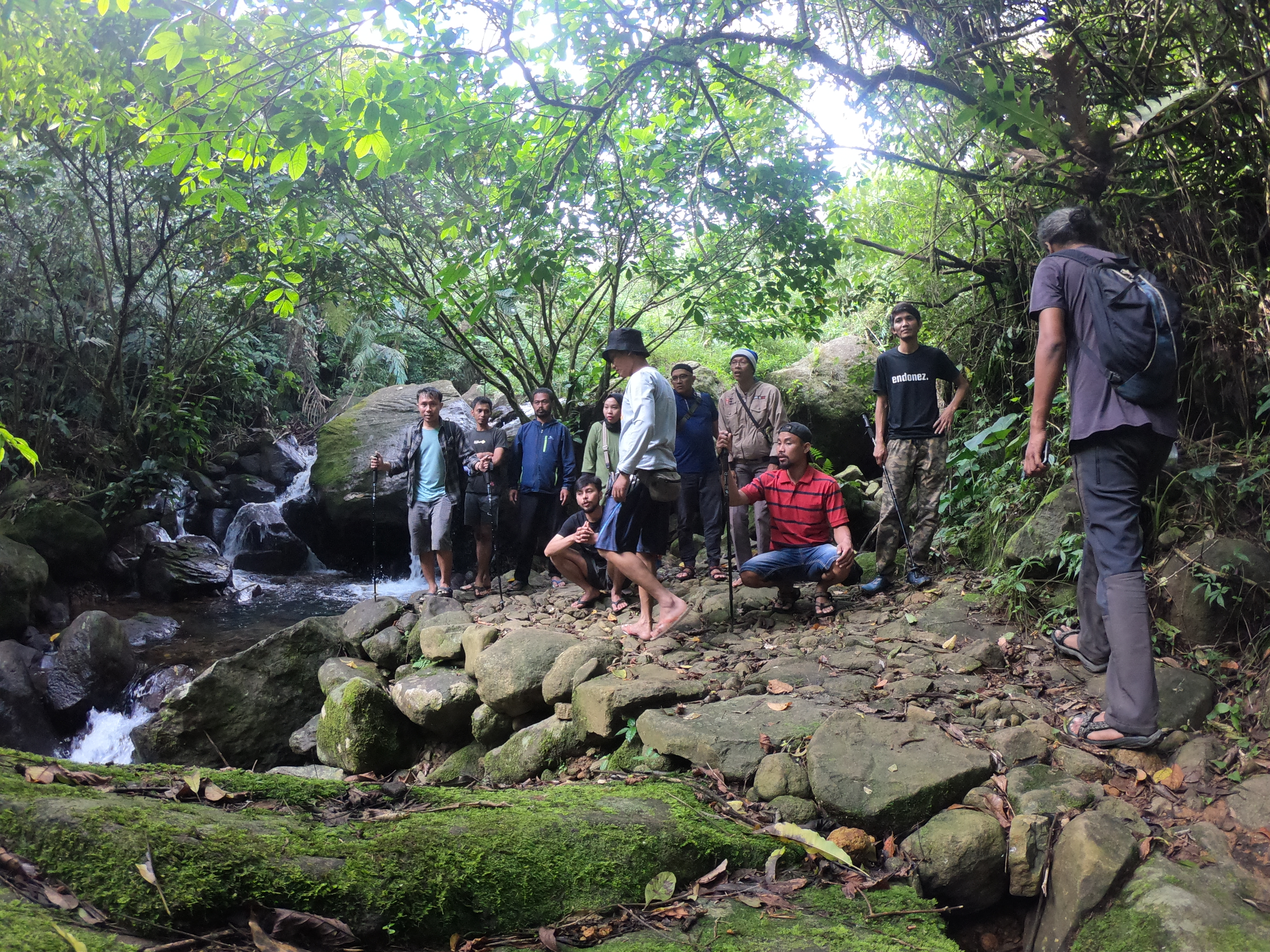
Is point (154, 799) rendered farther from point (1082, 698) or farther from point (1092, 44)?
point (1092, 44)

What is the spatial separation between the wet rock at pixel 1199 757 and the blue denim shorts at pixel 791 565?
9.10ft

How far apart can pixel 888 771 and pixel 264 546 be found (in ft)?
39.8

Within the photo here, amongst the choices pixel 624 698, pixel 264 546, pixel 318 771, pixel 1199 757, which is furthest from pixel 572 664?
pixel 264 546

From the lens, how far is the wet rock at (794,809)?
3234 millimetres

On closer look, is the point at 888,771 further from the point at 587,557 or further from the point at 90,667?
the point at 90,667

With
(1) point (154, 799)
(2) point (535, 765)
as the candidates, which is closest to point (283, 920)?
(1) point (154, 799)

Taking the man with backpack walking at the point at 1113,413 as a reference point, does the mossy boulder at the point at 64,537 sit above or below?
below

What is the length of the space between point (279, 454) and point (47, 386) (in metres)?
4.37

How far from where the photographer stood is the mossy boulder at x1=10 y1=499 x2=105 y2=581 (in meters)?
10.7

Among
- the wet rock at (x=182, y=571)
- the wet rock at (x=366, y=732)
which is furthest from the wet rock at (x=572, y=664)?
the wet rock at (x=182, y=571)

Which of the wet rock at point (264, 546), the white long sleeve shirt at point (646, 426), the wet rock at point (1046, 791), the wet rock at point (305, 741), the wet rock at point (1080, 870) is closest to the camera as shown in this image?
the wet rock at point (1080, 870)

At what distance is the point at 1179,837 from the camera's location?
2.82 meters

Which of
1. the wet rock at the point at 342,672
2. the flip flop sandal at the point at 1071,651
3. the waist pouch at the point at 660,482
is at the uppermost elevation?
the waist pouch at the point at 660,482

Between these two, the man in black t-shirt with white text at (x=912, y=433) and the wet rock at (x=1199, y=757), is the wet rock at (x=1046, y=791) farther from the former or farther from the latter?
the man in black t-shirt with white text at (x=912, y=433)
